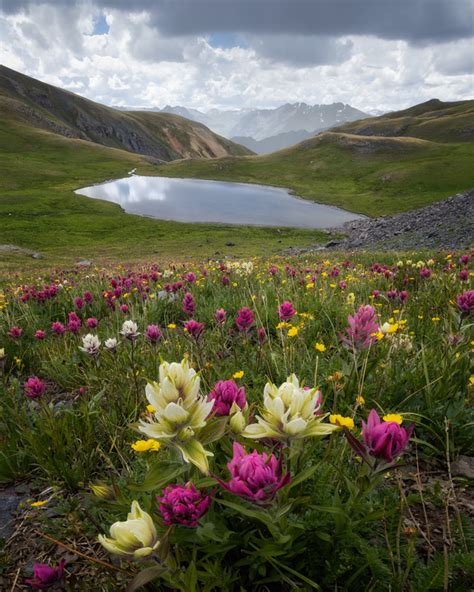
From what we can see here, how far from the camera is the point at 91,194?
76.7m

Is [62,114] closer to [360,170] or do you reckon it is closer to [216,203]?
[216,203]

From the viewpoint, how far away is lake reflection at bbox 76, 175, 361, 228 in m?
57.0

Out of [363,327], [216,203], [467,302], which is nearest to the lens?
[363,327]

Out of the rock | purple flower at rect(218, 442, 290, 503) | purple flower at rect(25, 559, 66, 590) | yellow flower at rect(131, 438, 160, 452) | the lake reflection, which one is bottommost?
the rock

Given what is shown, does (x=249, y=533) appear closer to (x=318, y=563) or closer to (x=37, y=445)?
(x=318, y=563)

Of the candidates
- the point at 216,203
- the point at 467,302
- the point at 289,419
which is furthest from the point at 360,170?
the point at 289,419

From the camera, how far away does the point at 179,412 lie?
1.55 metres

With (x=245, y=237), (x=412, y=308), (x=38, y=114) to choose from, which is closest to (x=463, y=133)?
(x=245, y=237)

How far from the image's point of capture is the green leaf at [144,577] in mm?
1283

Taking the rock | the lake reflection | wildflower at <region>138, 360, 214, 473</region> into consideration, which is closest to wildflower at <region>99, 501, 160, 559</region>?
wildflower at <region>138, 360, 214, 473</region>

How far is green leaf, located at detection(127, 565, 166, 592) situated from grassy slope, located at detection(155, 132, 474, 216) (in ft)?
211

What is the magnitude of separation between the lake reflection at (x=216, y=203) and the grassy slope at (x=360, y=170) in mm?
6485

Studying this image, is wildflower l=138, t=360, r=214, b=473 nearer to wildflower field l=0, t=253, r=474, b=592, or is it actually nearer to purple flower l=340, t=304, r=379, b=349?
wildflower field l=0, t=253, r=474, b=592

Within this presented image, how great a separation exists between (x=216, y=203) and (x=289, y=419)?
72.5m
